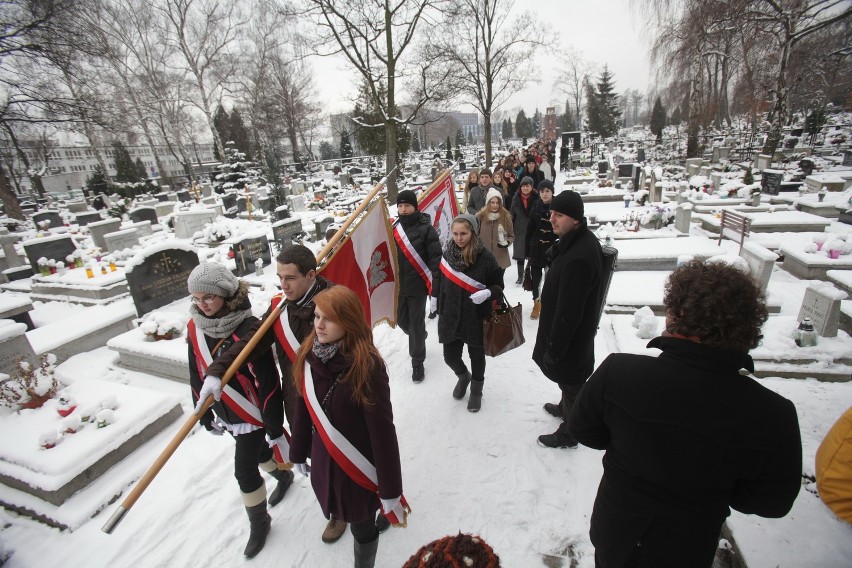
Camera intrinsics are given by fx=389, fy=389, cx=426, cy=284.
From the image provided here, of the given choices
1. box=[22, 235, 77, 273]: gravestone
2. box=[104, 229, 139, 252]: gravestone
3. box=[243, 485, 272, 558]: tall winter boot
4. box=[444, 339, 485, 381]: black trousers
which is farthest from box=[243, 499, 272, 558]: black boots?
box=[104, 229, 139, 252]: gravestone

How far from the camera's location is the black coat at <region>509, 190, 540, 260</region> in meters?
6.60

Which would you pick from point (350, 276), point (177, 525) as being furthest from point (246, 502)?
point (350, 276)

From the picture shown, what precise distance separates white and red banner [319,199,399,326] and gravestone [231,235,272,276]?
6.73 metres

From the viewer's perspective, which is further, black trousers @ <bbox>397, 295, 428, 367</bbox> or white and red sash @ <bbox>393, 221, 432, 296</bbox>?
black trousers @ <bbox>397, 295, 428, 367</bbox>

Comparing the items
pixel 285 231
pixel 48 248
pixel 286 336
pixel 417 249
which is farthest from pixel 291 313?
pixel 48 248

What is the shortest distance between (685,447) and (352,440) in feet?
4.85

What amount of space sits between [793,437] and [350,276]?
3066 millimetres

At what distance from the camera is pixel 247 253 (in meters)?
9.73

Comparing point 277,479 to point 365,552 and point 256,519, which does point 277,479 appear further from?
point 365,552

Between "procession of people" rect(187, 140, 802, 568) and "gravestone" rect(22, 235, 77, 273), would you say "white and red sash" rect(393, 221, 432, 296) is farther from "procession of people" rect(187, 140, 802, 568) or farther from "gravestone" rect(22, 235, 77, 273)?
"gravestone" rect(22, 235, 77, 273)

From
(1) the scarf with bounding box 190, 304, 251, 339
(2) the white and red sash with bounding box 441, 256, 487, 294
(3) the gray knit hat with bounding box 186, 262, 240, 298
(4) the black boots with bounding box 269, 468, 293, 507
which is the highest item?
(3) the gray knit hat with bounding box 186, 262, 240, 298

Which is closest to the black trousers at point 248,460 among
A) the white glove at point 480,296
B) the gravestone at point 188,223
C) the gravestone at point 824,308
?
the white glove at point 480,296

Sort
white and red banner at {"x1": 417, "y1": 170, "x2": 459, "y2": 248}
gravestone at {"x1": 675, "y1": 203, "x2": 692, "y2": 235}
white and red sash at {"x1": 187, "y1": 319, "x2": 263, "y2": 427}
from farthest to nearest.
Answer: gravestone at {"x1": 675, "y1": 203, "x2": 692, "y2": 235}, white and red banner at {"x1": 417, "y1": 170, "x2": 459, "y2": 248}, white and red sash at {"x1": 187, "y1": 319, "x2": 263, "y2": 427}

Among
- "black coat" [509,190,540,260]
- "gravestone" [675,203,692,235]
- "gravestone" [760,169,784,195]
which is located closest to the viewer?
"black coat" [509,190,540,260]
